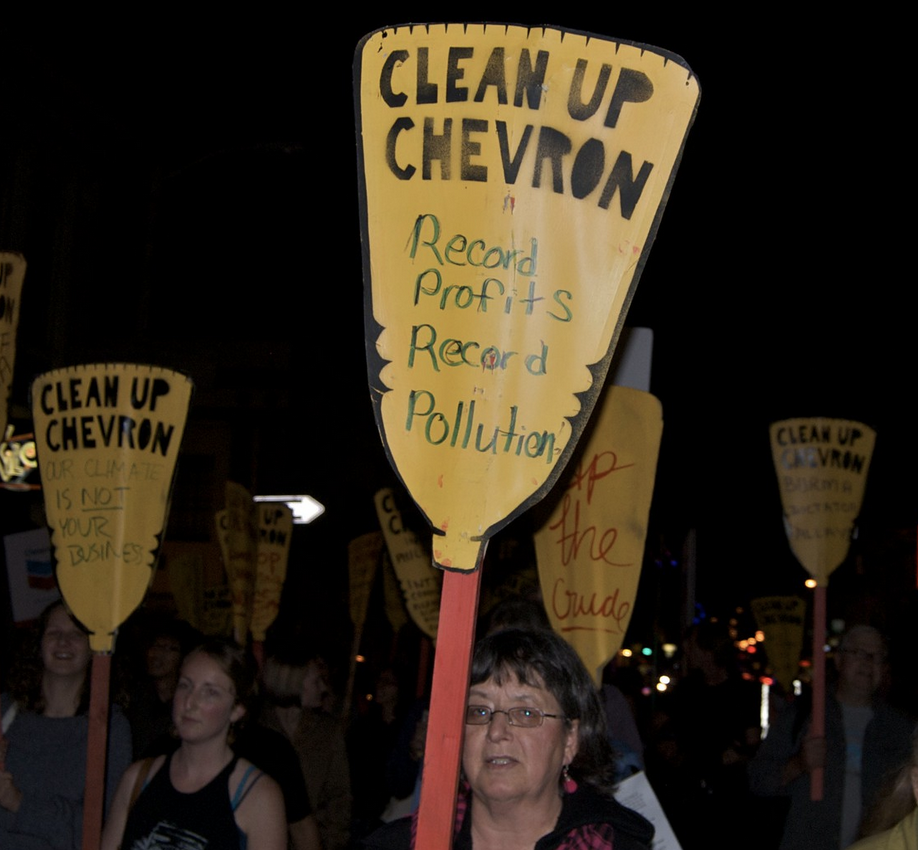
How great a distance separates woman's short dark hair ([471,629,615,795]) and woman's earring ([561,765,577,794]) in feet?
0.05

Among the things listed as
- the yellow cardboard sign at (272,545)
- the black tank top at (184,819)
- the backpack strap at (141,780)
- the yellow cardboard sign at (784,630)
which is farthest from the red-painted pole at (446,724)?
the yellow cardboard sign at (784,630)

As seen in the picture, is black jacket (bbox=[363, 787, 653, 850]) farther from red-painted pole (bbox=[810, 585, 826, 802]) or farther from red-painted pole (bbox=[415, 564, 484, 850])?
red-painted pole (bbox=[810, 585, 826, 802])

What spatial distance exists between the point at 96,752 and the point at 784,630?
14.2 meters

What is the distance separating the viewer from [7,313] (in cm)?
470

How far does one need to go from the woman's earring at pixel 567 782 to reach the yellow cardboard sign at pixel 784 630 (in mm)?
14675

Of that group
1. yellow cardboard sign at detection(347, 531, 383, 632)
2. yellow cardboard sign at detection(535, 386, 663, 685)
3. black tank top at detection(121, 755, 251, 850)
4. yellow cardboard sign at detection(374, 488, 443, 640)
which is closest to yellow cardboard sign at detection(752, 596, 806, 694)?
yellow cardboard sign at detection(347, 531, 383, 632)

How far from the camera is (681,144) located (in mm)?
2695

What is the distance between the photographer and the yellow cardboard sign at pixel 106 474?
4914mm

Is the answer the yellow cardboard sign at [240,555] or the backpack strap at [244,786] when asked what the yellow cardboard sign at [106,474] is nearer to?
the backpack strap at [244,786]

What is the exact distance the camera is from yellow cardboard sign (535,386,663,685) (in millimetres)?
4809

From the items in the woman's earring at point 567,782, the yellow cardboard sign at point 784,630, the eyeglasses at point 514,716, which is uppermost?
the eyeglasses at point 514,716

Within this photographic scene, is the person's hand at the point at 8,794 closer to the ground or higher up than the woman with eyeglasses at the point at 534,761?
closer to the ground

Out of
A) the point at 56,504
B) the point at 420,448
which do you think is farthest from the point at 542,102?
the point at 56,504

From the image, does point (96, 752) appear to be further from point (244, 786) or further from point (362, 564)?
point (362, 564)
